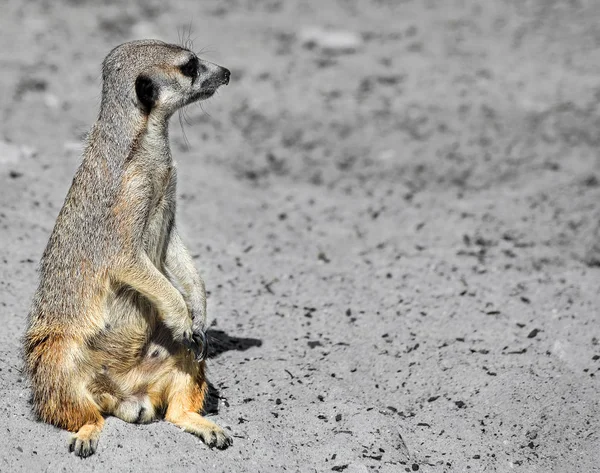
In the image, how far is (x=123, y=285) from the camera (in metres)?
3.92

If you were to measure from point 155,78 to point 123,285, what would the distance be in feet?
2.96

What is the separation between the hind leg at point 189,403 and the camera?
386 cm

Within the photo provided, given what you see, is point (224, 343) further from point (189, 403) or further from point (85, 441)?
point (85, 441)

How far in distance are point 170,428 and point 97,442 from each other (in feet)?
1.09

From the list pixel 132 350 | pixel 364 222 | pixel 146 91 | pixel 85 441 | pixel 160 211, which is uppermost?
pixel 146 91

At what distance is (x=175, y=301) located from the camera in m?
3.95

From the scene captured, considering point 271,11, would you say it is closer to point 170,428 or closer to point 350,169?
point 350,169

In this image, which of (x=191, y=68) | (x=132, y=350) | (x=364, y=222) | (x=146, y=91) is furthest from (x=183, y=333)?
(x=364, y=222)

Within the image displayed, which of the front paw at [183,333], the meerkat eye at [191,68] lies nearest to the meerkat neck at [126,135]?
the meerkat eye at [191,68]

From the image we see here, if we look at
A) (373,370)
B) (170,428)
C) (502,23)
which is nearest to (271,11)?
(502,23)

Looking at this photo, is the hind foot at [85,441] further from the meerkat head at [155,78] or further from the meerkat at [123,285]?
the meerkat head at [155,78]

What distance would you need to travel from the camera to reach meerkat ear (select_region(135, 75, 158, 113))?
12.8ft

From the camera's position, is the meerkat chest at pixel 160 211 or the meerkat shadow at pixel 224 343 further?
A: the meerkat shadow at pixel 224 343

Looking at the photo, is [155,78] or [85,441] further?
[155,78]
